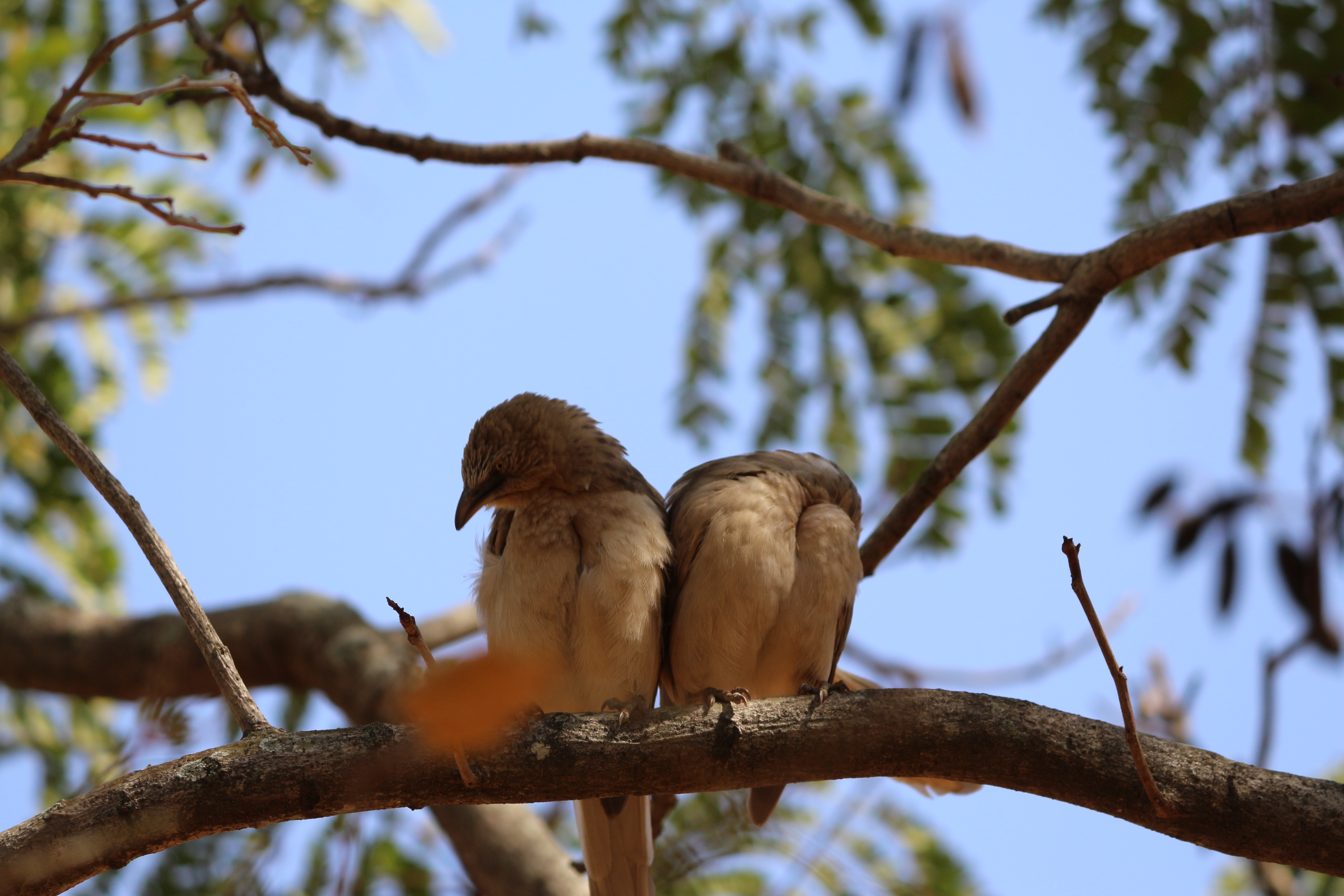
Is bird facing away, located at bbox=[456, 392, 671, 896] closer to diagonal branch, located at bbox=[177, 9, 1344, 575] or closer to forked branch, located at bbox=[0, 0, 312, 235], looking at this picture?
diagonal branch, located at bbox=[177, 9, 1344, 575]

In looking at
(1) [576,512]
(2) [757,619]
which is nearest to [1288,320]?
(2) [757,619]

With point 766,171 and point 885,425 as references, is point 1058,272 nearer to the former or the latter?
point 766,171

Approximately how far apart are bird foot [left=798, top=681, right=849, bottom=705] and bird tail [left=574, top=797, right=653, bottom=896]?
30.6 inches

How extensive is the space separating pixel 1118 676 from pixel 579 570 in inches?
77.8

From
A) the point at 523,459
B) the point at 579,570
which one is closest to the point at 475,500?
the point at 523,459

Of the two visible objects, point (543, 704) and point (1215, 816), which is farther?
point (543, 704)

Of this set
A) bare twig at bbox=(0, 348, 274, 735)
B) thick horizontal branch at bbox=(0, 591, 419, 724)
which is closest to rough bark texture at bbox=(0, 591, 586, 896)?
thick horizontal branch at bbox=(0, 591, 419, 724)

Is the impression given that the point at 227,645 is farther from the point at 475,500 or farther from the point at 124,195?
the point at 124,195

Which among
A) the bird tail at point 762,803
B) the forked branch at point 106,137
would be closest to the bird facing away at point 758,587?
the bird tail at point 762,803

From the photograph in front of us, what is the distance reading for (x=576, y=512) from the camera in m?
4.04

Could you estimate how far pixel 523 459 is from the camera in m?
4.23

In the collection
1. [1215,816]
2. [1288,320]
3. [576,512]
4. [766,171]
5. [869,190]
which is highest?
[869,190]

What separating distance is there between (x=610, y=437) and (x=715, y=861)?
6.08 ft

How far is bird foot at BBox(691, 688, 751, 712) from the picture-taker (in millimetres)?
3168
